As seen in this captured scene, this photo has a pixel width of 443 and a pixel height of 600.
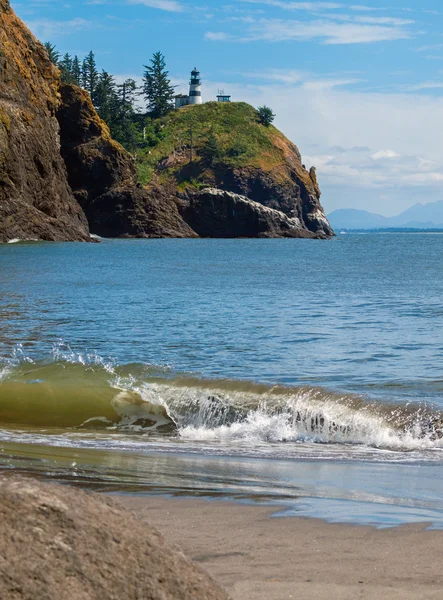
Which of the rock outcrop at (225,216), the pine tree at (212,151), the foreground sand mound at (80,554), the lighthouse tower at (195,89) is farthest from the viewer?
the lighthouse tower at (195,89)

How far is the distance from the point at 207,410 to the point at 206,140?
127m

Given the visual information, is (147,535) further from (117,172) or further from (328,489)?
(117,172)

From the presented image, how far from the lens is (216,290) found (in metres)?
31.9

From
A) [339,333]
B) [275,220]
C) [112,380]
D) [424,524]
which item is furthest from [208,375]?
[275,220]

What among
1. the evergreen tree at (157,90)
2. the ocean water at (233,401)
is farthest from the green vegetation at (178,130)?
the ocean water at (233,401)

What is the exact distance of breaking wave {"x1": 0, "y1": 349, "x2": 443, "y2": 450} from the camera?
9.98m

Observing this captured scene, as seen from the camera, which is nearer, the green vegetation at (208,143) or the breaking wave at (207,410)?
the breaking wave at (207,410)

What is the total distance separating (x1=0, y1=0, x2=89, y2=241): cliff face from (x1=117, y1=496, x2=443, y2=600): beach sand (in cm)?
6112

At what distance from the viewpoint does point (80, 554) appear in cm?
253

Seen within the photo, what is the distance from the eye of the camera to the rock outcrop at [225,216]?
10919 cm

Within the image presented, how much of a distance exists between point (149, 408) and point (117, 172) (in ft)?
273

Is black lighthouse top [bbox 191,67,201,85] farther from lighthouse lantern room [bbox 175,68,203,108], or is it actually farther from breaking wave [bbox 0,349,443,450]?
breaking wave [bbox 0,349,443,450]

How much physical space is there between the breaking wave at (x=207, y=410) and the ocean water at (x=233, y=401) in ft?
0.09

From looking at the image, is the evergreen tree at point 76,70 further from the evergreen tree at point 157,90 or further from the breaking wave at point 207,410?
the breaking wave at point 207,410
